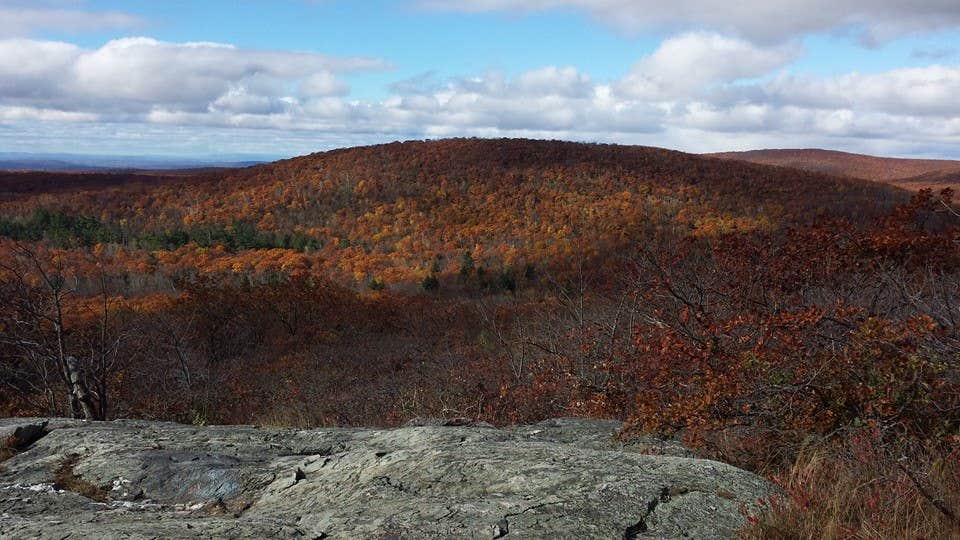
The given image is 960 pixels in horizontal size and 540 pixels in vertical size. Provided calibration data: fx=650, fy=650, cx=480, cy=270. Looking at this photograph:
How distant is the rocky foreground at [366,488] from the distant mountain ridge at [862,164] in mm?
89987

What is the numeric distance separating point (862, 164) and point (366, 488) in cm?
11304

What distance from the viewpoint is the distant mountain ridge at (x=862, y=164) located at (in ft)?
288

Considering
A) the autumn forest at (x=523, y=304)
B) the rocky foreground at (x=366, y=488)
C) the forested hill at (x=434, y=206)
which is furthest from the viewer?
the forested hill at (x=434, y=206)

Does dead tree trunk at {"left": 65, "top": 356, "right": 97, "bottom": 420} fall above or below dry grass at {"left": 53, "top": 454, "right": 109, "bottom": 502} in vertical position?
below

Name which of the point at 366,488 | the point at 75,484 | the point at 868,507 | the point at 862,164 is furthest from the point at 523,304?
the point at 862,164

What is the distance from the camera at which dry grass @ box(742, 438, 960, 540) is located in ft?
9.96

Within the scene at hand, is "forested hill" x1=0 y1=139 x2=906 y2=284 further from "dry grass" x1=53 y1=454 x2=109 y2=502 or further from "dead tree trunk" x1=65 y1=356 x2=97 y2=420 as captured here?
"dry grass" x1=53 y1=454 x2=109 y2=502

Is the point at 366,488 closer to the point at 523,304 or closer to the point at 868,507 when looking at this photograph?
the point at 868,507

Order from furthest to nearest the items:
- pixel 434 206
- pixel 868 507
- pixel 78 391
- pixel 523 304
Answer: pixel 434 206 → pixel 523 304 → pixel 78 391 → pixel 868 507

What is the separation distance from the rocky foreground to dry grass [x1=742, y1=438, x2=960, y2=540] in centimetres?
24

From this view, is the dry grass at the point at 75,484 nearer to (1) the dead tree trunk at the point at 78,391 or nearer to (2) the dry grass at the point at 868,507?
(1) the dead tree trunk at the point at 78,391

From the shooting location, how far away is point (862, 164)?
98750 millimetres

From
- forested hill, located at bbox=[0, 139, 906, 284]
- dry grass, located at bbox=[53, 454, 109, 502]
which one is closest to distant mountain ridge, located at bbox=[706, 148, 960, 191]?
forested hill, located at bbox=[0, 139, 906, 284]

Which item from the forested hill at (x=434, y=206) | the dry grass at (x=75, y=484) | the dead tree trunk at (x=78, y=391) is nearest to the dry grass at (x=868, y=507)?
the dry grass at (x=75, y=484)
